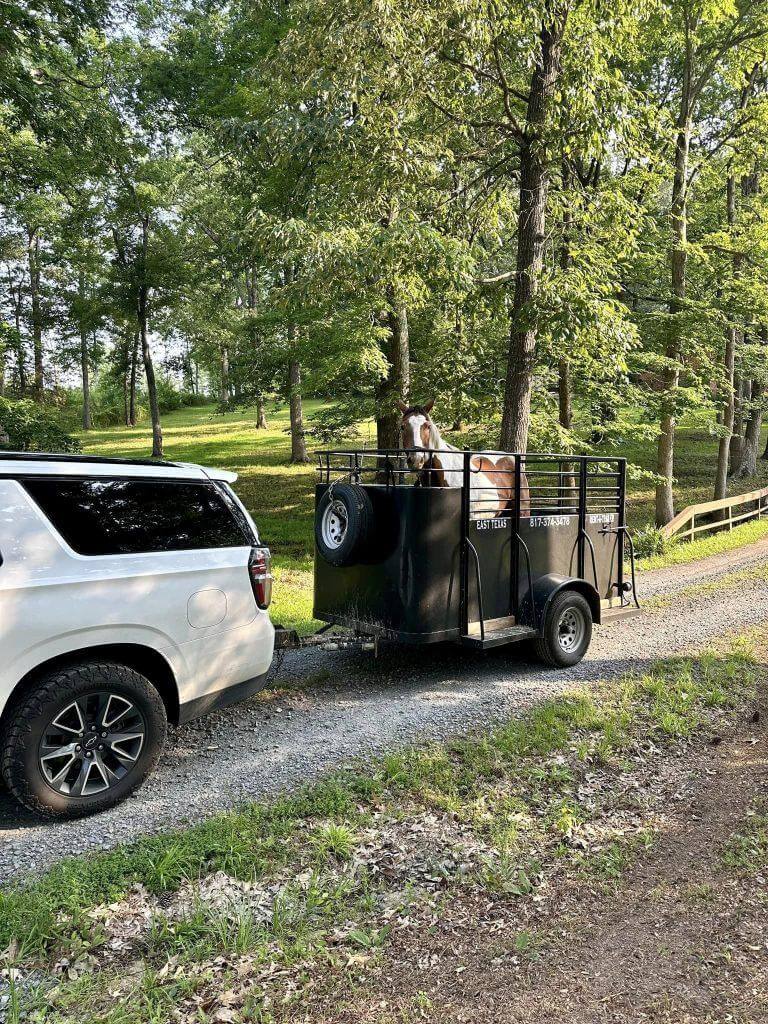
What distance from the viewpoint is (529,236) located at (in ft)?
33.3

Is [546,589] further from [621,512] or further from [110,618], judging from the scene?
[110,618]

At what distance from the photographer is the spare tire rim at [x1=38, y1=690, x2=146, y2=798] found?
3795 millimetres

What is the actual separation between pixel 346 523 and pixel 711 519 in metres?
14.2

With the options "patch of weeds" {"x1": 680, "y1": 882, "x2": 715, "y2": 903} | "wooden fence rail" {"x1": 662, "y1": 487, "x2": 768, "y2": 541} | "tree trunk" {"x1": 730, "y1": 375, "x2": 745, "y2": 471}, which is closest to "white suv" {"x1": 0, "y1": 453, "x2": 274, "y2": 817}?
"patch of weeds" {"x1": 680, "y1": 882, "x2": 715, "y2": 903}

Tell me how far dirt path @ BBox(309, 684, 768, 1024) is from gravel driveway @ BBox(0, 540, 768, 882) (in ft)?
5.13

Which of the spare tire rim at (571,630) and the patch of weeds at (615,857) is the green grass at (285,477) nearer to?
the spare tire rim at (571,630)

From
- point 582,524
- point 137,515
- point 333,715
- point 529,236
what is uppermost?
Answer: point 529,236

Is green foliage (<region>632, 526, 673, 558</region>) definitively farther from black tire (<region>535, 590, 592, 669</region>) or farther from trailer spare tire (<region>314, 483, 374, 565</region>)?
trailer spare tire (<region>314, 483, 374, 565</region>)

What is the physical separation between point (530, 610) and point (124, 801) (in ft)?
12.7

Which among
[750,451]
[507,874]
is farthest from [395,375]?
[750,451]

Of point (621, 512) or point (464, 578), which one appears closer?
point (464, 578)

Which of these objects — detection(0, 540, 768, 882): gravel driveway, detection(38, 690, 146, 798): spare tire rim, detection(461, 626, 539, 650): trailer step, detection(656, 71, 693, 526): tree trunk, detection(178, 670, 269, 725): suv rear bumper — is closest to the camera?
detection(38, 690, 146, 798): spare tire rim

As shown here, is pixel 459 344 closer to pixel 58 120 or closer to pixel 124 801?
pixel 58 120

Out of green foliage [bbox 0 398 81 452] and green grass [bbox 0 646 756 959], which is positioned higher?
green foliage [bbox 0 398 81 452]
